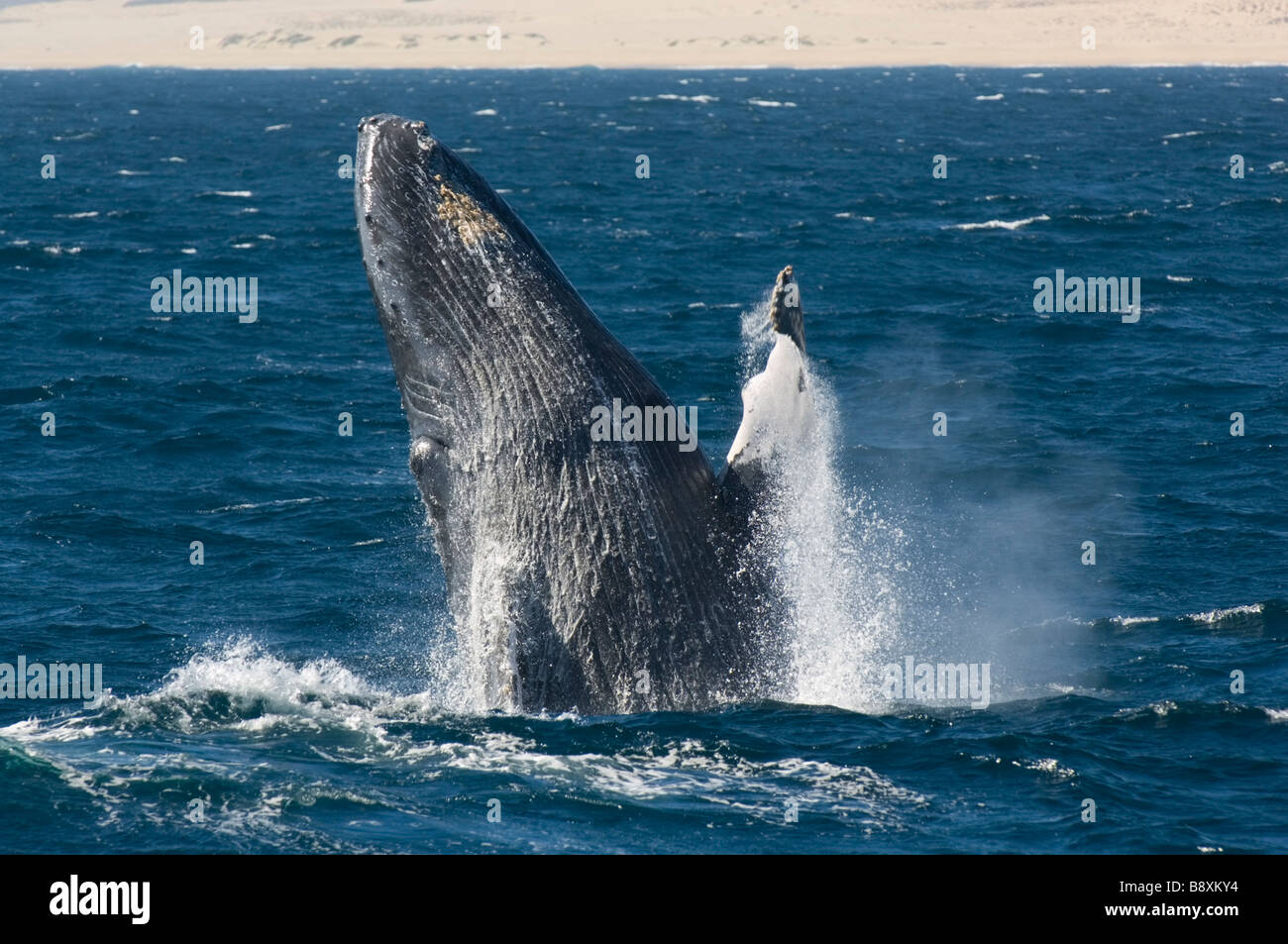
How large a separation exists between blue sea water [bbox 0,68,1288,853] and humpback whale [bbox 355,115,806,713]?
464mm

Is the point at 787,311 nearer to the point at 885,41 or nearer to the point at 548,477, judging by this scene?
the point at 548,477

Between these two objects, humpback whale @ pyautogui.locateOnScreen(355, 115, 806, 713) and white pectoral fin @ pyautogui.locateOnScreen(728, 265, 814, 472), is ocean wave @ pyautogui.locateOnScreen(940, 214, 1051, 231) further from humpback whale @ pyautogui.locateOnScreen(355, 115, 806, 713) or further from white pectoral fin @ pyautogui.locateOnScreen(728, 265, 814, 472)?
humpback whale @ pyautogui.locateOnScreen(355, 115, 806, 713)

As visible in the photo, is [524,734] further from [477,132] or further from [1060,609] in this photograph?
[477,132]

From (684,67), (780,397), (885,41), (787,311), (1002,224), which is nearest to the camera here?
(780,397)

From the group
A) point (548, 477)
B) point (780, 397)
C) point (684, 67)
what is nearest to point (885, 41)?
point (684, 67)

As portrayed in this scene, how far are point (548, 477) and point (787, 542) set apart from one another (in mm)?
1749

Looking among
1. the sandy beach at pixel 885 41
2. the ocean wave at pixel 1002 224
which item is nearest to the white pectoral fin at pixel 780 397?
the ocean wave at pixel 1002 224

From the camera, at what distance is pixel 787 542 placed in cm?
1120

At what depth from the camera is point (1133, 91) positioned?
10950 centimetres

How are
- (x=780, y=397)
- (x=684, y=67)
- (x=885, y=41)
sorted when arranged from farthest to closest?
(x=885, y=41) < (x=684, y=67) < (x=780, y=397)

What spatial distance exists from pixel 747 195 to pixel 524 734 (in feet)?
147

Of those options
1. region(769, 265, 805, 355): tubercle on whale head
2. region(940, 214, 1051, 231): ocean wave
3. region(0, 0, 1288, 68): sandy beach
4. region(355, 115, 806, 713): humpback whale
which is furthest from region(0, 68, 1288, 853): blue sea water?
region(0, 0, 1288, 68): sandy beach

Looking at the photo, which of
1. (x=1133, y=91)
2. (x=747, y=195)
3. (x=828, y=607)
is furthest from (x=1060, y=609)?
(x=1133, y=91)

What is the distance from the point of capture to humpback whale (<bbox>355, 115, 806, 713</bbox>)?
10.9m
